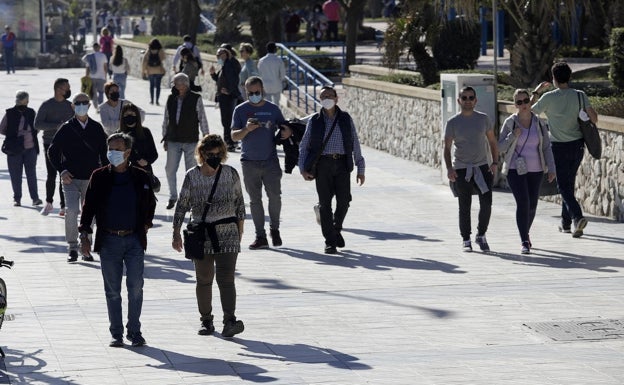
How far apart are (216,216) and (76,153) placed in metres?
3.54

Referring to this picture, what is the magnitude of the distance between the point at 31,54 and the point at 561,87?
135ft

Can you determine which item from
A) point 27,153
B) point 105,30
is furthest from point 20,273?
point 105,30

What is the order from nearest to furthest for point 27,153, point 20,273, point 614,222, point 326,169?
point 20,273
point 326,169
point 614,222
point 27,153

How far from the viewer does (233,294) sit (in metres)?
10.2

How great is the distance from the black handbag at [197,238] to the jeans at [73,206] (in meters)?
3.56

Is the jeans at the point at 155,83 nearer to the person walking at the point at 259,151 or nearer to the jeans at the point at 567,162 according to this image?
the person walking at the point at 259,151

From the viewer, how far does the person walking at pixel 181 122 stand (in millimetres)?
16234

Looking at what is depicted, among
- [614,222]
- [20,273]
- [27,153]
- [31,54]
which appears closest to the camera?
[20,273]

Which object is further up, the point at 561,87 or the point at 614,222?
the point at 561,87

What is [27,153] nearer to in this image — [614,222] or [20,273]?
[20,273]

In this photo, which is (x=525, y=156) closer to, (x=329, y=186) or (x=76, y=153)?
(x=329, y=186)

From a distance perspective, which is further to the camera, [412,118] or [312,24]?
[312,24]

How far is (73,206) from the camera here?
44.3 feet

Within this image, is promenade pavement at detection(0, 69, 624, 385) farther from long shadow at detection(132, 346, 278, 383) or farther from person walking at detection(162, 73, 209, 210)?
person walking at detection(162, 73, 209, 210)
